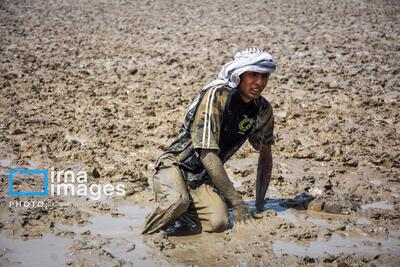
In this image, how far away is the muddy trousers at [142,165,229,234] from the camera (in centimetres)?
411

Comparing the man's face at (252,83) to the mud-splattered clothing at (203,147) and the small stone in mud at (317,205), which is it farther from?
the small stone in mud at (317,205)

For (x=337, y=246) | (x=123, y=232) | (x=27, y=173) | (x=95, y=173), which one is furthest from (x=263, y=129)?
(x=27, y=173)

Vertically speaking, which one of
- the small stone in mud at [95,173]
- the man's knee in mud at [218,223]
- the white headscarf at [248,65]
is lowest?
the man's knee in mud at [218,223]

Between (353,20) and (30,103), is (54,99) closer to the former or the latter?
(30,103)

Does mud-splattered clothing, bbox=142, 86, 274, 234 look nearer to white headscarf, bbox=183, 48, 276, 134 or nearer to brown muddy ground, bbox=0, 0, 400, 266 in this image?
white headscarf, bbox=183, 48, 276, 134

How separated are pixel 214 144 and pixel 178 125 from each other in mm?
2828

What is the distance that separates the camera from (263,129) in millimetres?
4461

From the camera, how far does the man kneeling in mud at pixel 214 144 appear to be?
13.3 feet

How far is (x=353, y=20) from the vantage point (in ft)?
44.5

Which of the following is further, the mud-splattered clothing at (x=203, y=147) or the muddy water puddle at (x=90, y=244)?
the mud-splattered clothing at (x=203, y=147)

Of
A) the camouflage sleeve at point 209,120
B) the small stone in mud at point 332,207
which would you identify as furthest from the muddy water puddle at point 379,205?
the camouflage sleeve at point 209,120

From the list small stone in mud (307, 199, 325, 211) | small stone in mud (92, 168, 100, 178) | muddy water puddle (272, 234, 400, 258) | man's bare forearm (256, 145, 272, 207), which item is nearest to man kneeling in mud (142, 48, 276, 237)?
man's bare forearm (256, 145, 272, 207)

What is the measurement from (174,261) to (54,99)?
4.57 metres

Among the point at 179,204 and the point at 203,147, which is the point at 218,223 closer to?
the point at 179,204
